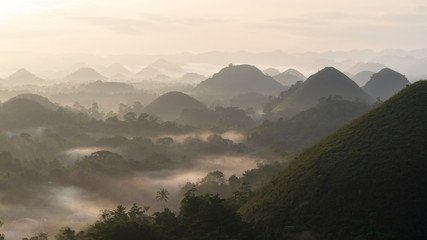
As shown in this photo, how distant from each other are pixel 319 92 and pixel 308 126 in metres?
57.3

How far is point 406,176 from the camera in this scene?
112 feet

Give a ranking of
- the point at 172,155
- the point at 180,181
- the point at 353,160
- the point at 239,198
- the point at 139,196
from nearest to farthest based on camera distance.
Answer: the point at 353,160
the point at 239,198
the point at 139,196
the point at 180,181
the point at 172,155

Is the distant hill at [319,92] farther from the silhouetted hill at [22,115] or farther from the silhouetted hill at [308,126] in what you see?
the silhouetted hill at [22,115]

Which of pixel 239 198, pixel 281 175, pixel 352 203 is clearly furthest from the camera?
pixel 239 198

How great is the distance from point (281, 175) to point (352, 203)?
1169cm

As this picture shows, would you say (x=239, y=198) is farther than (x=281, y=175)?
Yes

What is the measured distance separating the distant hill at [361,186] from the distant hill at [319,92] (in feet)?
421

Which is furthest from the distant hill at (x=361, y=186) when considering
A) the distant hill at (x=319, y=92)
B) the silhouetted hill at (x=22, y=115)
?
the distant hill at (x=319, y=92)

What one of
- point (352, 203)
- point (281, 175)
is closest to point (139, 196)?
point (281, 175)

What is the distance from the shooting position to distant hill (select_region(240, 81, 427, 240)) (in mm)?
31094

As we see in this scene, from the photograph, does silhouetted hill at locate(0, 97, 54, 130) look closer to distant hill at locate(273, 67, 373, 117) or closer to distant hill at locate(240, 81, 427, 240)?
distant hill at locate(273, 67, 373, 117)

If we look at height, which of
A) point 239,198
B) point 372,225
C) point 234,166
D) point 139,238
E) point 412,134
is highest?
point 234,166

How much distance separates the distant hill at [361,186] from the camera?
102 feet

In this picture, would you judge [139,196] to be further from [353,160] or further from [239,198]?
[353,160]
